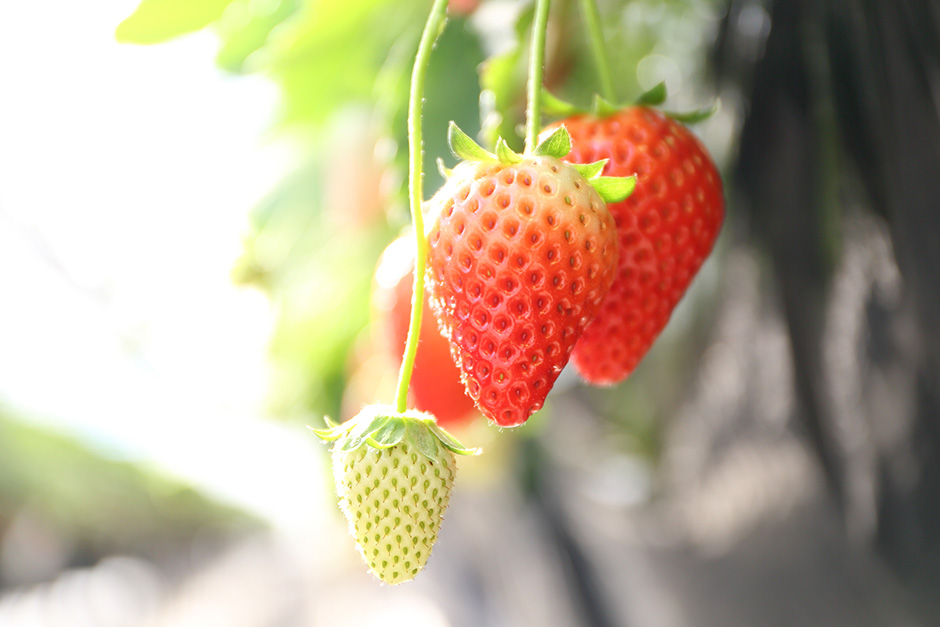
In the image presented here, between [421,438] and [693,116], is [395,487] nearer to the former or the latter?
[421,438]

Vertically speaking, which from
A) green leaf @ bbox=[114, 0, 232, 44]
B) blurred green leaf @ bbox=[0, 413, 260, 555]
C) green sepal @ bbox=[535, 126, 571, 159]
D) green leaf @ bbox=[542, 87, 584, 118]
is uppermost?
green leaf @ bbox=[114, 0, 232, 44]

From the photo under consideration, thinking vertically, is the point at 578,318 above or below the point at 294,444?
above

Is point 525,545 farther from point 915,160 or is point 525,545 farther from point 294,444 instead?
point 915,160

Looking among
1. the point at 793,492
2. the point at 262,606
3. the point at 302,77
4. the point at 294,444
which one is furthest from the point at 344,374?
the point at 262,606

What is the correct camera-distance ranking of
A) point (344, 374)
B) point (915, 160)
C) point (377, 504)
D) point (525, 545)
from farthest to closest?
point (525, 545)
point (344, 374)
point (915, 160)
point (377, 504)

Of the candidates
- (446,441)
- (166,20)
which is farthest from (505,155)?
(166,20)

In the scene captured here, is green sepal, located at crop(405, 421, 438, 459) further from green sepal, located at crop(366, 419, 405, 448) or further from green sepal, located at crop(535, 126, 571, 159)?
green sepal, located at crop(535, 126, 571, 159)

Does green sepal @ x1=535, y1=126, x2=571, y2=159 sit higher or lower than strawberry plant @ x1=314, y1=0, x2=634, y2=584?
higher

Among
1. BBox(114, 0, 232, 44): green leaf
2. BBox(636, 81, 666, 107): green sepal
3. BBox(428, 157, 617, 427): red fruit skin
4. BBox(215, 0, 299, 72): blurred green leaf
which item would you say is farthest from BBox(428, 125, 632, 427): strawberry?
BBox(215, 0, 299, 72): blurred green leaf
